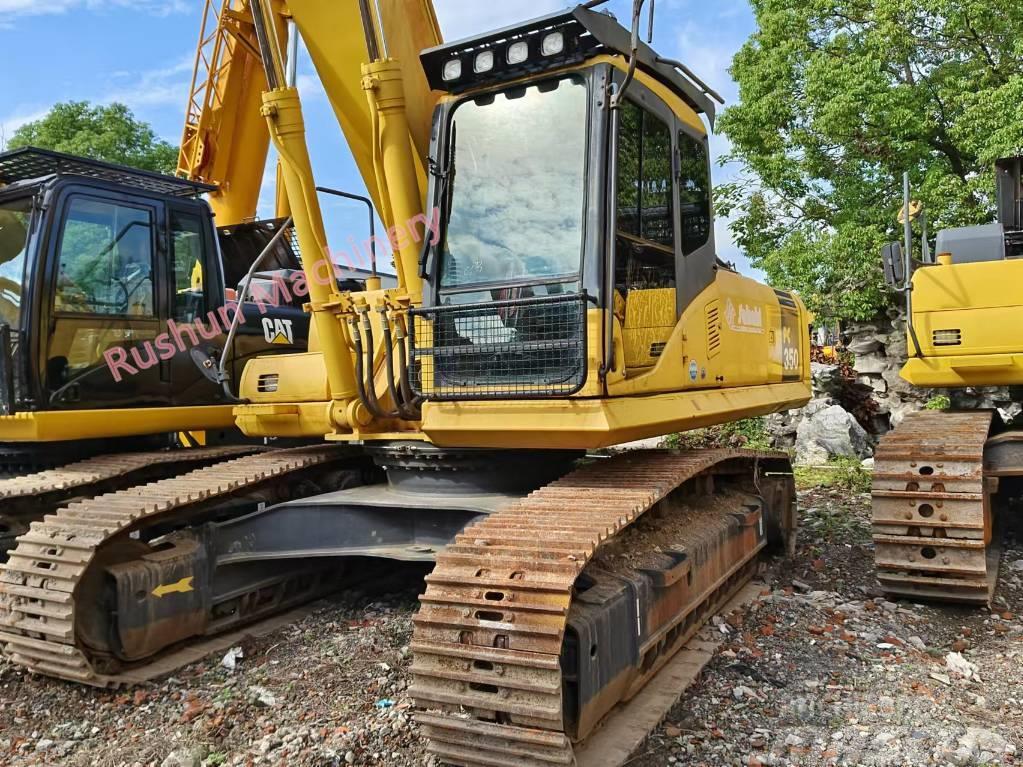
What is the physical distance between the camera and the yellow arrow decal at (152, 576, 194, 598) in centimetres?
429

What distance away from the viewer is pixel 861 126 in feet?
50.5

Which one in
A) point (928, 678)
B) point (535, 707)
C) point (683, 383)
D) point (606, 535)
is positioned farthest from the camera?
point (683, 383)

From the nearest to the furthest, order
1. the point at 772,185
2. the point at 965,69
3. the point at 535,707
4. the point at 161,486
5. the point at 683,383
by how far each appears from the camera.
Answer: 1. the point at 535,707
2. the point at 683,383
3. the point at 161,486
4. the point at 965,69
5. the point at 772,185

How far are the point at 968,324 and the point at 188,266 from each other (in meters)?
5.41

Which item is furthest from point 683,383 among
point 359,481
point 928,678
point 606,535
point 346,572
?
point 346,572

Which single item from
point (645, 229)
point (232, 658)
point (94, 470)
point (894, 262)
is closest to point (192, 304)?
point (94, 470)

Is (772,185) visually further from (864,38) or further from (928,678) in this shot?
(928,678)

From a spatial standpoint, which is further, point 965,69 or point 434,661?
point 965,69

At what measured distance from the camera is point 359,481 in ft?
17.9

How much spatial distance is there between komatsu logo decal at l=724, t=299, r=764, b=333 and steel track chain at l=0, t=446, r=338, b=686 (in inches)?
119

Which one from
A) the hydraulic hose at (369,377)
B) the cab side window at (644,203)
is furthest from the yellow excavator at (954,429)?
the hydraulic hose at (369,377)

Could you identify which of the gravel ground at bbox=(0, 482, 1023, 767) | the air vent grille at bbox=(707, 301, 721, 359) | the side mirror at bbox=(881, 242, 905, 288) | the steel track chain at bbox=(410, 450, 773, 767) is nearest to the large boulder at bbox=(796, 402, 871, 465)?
the side mirror at bbox=(881, 242, 905, 288)

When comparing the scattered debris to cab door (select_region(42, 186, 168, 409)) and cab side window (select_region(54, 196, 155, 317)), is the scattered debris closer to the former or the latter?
cab door (select_region(42, 186, 168, 409))

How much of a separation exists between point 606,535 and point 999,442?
3359 millimetres
